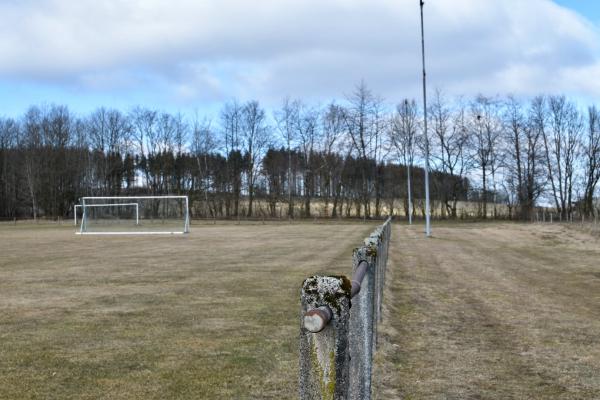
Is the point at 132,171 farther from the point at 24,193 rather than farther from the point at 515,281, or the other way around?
the point at 515,281

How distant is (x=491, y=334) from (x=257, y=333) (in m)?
3.31

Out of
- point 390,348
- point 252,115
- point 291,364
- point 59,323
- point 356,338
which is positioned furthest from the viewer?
point 252,115

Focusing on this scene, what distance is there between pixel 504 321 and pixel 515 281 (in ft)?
20.0

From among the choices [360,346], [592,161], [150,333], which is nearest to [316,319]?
[360,346]

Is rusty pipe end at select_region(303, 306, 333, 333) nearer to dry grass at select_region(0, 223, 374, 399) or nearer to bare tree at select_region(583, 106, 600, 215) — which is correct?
dry grass at select_region(0, 223, 374, 399)

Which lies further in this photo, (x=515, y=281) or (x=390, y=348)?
(x=515, y=281)

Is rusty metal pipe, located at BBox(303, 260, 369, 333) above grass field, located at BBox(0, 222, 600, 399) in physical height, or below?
above

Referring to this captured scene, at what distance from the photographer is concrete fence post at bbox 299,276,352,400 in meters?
2.68

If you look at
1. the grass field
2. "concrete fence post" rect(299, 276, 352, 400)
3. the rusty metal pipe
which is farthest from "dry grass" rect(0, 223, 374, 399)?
the rusty metal pipe

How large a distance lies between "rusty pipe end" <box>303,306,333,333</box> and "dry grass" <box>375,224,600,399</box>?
363 centimetres

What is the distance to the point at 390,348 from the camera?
310 inches

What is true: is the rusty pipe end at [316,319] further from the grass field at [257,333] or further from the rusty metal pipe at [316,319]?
the grass field at [257,333]

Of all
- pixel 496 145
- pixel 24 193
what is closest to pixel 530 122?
pixel 496 145

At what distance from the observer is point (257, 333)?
28.8 ft
